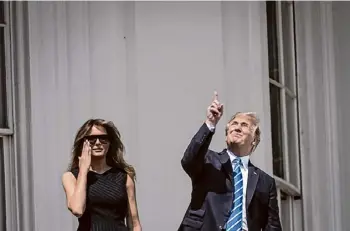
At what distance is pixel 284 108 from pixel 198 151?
3.00 meters

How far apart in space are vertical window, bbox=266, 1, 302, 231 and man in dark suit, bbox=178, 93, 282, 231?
2.39 meters

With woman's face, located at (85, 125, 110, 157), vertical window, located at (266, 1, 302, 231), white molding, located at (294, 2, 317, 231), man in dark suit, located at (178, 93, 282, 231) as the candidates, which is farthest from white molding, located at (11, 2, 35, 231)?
white molding, located at (294, 2, 317, 231)

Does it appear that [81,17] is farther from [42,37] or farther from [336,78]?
[336,78]

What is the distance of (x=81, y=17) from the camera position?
7836 millimetres

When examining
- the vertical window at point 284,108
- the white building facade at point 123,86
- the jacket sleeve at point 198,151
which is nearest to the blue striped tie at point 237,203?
the jacket sleeve at point 198,151

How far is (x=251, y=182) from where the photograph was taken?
6895 millimetres

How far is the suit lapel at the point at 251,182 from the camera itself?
6.86m

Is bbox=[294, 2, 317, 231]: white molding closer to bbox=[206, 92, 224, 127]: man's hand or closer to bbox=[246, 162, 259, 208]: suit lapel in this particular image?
bbox=[246, 162, 259, 208]: suit lapel

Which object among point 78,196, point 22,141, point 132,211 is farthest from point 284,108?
point 78,196

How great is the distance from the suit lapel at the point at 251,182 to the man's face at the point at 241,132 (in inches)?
5.0

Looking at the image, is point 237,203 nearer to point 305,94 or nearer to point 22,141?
point 22,141

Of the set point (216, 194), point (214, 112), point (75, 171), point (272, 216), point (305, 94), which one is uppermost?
point (305, 94)

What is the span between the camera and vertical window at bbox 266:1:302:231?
948 centimetres

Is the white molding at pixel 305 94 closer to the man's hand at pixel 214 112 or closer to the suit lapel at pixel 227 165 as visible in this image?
the suit lapel at pixel 227 165
